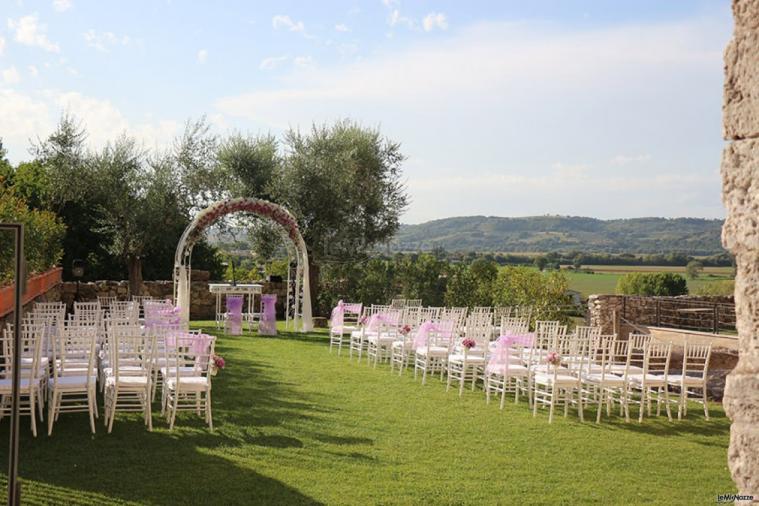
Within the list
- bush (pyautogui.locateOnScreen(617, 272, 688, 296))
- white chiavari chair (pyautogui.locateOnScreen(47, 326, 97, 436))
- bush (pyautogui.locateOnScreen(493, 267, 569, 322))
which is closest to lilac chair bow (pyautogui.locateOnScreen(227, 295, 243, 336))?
bush (pyautogui.locateOnScreen(493, 267, 569, 322))

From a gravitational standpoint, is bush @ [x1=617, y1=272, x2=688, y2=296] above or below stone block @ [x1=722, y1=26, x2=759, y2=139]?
below

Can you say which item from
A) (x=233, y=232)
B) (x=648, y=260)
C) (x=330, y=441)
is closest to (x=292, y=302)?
(x=233, y=232)

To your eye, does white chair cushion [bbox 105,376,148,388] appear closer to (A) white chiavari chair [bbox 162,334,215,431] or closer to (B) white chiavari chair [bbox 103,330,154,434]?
(B) white chiavari chair [bbox 103,330,154,434]

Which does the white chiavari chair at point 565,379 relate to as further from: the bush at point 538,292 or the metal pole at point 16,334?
the bush at point 538,292

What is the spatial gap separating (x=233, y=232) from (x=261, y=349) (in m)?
7.82

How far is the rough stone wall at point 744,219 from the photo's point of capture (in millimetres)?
2113

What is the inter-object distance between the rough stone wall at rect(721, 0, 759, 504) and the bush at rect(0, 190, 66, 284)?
675cm

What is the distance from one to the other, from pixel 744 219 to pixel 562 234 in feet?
219

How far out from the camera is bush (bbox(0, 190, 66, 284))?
10188 mm

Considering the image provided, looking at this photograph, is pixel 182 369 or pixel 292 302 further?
pixel 292 302

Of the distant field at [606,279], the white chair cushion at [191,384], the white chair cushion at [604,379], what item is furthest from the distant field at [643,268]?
the white chair cushion at [191,384]

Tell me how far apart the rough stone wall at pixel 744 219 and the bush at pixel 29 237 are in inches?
266

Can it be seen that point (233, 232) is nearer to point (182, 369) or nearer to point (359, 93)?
point (359, 93)

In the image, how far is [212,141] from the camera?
22078 mm
